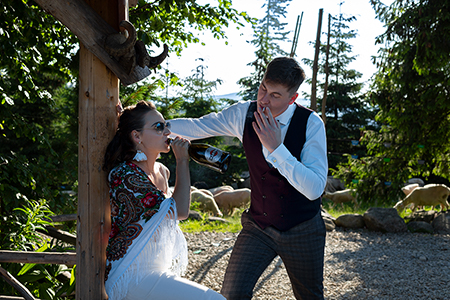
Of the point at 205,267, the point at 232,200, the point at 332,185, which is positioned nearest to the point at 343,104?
the point at 332,185

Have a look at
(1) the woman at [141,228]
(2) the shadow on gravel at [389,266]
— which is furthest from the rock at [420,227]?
(1) the woman at [141,228]

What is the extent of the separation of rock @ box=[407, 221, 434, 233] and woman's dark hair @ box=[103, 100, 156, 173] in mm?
7343

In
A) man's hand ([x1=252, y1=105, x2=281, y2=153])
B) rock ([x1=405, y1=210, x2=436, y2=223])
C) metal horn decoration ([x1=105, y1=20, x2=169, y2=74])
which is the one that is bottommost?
rock ([x1=405, y1=210, x2=436, y2=223])

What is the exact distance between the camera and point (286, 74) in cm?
244

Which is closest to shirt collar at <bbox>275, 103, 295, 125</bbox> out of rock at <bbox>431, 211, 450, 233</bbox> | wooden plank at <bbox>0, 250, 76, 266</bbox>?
wooden plank at <bbox>0, 250, 76, 266</bbox>

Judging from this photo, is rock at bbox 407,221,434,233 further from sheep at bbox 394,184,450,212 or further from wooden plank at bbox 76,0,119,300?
wooden plank at bbox 76,0,119,300

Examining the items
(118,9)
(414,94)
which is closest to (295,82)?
(118,9)

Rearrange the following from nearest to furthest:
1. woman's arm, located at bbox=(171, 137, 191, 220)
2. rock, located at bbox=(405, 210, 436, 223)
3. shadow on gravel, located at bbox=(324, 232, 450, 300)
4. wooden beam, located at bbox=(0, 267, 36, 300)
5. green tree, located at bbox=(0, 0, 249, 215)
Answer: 1. woman's arm, located at bbox=(171, 137, 191, 220)
2. wooden beam, located at bbox=(0, 267, 36, 300)
3. green tree, located at bbox=(0, 0, 249, 215)
4. shadow on gravel, located at bbox=(324, 232, 450, 300)
5. rock, located at bbox=(405, 210, 436, 223)

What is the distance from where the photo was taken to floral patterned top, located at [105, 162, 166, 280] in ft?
6.73

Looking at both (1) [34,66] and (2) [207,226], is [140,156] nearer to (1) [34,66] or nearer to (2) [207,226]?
(1) [34,66]

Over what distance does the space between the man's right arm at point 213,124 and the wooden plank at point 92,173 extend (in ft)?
1.81

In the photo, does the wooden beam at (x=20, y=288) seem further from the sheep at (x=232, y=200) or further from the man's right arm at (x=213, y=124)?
the sheep at (x=232, y=200)

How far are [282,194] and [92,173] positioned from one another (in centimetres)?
117

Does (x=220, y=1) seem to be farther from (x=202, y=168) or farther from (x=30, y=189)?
(x=202, y=168)
